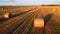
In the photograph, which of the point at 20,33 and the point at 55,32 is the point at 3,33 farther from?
the point at 55,32

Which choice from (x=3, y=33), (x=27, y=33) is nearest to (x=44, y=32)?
(x=27, y=33)

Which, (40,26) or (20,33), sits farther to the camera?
(40,26)

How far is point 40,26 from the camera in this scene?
31.6ft

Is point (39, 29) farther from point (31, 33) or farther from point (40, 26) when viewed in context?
point (31, 33)

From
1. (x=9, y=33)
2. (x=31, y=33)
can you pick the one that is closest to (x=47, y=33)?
(x=31, y=33)

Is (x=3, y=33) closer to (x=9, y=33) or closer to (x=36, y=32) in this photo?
(x=9, y=33)

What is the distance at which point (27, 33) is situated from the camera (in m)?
8.15

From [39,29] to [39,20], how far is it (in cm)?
71

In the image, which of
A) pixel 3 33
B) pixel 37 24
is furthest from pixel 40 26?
pixel 3 33

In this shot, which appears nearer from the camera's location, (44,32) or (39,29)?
(44,32)

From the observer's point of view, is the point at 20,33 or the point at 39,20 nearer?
the point at 20,33

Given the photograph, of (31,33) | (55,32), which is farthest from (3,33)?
(55,32)

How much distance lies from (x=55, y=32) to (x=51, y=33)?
383 mm

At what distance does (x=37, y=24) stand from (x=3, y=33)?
7.73 ft
